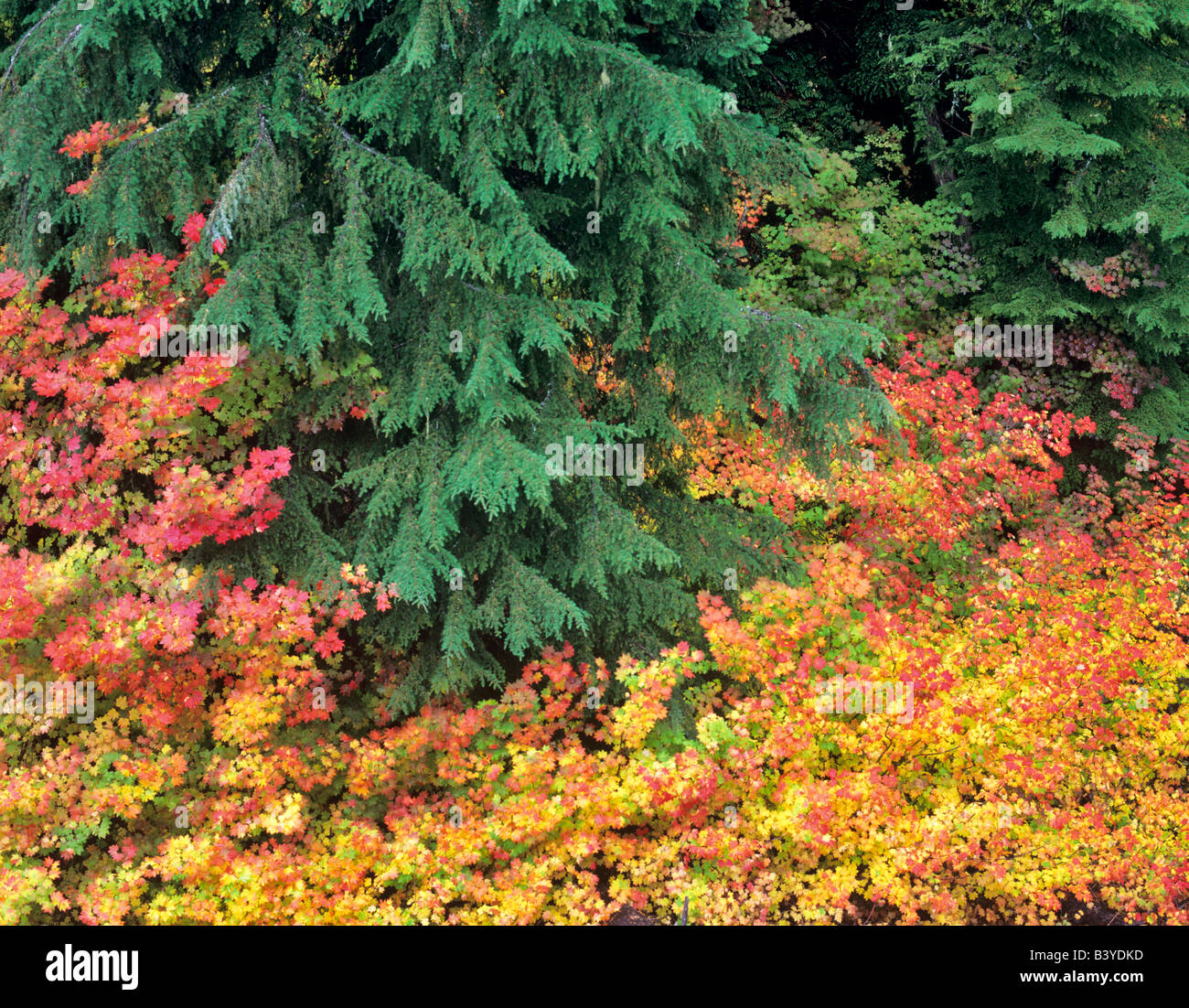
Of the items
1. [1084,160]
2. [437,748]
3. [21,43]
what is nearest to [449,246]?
[21,43]

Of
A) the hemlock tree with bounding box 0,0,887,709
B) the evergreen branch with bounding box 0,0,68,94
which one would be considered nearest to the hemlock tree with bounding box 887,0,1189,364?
the hemlock tree with bounding box 0,0,887,709

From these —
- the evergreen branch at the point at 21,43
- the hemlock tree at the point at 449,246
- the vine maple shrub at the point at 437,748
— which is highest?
the evergreen branch at the point at 21,43

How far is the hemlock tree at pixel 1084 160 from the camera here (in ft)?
32.2

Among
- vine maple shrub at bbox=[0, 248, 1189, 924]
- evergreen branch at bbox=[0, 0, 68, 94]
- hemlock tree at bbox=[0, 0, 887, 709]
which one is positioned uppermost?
evergreen branch at bbox=[0, 0, 68, 94]

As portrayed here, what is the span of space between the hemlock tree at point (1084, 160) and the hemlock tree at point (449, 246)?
4.72m

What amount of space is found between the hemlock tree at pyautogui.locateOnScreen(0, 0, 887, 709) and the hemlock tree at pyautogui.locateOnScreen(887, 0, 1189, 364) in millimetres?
4715

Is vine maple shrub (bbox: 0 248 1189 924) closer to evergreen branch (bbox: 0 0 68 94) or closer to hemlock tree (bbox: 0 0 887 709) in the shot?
hemlock tree (bbox: 0 0 887 709)

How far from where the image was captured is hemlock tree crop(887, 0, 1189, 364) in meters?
9.80

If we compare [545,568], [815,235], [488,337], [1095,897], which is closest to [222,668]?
[545,568]

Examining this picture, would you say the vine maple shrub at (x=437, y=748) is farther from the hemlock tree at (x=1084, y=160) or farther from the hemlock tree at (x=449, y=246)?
the hemlock tree at (x=1084, y=160)

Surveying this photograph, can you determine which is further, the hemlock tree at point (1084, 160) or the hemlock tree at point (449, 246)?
the hemlock tree at point (1084, 160)

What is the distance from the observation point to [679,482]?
7.77 metres

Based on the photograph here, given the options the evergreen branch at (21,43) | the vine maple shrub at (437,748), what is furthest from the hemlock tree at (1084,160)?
the evergreen branch at (21,43)

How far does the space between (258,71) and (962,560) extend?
761 cm
